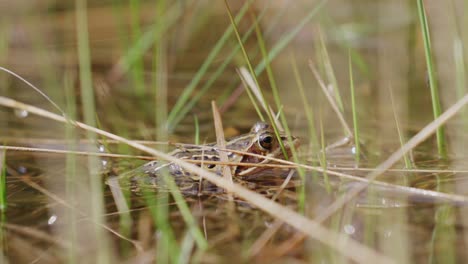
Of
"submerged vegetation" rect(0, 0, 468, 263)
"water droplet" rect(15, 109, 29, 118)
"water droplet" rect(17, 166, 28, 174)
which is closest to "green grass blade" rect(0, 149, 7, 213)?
"submerged vegetation" rect(0, 0, 468, 263)

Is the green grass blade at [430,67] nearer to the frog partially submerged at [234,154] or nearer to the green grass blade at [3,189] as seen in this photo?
the frog partially submerged at [234,154]

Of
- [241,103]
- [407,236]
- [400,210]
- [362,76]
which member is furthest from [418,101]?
[407,236]

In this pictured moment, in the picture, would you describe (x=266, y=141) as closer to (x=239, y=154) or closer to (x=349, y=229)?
(x=239, y=154)

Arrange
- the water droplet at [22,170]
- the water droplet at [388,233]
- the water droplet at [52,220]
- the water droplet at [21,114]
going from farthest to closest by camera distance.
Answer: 1. the water droplet at [21,114]
2. the water droplet at [22,170]
3. the water droplet at [52,220]
4. the water droplet at [388,233]

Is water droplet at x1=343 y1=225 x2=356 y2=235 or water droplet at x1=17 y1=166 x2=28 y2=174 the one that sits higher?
water droplet at x1=17 y1=166 x2=28 y2=174

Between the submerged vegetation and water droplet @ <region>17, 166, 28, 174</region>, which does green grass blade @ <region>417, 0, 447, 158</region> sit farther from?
water droplet @ <region>17, 166, 28, 174</region>

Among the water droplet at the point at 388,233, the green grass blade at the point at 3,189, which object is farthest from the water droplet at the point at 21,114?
the water droplet at the point at 388,233
